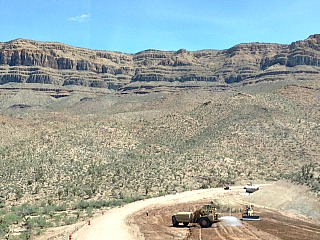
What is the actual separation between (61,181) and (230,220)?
22.8 metres

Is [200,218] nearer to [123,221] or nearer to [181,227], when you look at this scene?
[181,227]

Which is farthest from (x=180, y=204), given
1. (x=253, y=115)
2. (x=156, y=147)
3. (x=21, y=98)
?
(x=21, y=98)

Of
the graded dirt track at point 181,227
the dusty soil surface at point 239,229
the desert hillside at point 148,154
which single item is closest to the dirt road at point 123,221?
the graded dirt track at point 181,227

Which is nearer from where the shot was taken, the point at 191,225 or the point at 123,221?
the point at 191,225

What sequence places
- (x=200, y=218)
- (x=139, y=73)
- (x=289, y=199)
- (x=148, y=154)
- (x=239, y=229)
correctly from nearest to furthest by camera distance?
(x=239, y=229) → (x=200, y=218) → (x=289, y=199) → (x=148, y=154) → (x=139, y=73)

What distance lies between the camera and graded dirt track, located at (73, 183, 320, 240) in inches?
886

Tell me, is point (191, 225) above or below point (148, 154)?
below

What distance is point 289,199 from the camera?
32.2 m

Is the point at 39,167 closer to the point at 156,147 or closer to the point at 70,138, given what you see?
the point at 70,138

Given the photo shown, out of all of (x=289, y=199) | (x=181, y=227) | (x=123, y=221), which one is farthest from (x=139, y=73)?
(x=181, y=227)

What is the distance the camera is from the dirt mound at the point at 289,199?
2918cm

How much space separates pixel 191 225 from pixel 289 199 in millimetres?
10891

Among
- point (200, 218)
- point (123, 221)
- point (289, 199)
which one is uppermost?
point (200, 218)

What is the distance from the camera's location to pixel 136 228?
24.4 m
